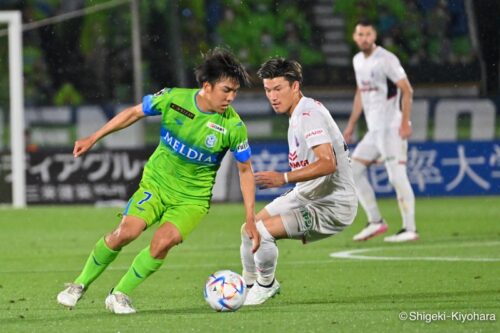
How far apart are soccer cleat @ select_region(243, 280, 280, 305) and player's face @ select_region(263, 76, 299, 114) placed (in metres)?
1.23

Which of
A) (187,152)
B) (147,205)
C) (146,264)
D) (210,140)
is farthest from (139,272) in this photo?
(210,140)

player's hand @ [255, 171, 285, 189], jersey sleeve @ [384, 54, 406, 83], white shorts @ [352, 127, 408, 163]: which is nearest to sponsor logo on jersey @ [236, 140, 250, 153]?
player's hand @ [255, 171, 285, 189]

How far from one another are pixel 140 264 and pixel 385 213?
31.3 ft

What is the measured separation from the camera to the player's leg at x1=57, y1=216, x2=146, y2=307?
26.6ft

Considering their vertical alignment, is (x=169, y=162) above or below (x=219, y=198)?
above

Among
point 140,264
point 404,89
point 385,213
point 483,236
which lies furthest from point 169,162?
point 385,213

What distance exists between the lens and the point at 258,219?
8.84 metres

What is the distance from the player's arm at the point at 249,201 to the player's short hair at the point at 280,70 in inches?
30.5

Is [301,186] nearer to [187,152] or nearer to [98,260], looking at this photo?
[187,152]

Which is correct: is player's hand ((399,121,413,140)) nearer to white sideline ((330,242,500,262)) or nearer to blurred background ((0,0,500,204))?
white sideline ((330,242,500,262))

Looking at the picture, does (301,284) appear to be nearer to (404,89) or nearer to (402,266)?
(402,266)

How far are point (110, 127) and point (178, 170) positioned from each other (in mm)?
562

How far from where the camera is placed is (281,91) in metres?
8.73

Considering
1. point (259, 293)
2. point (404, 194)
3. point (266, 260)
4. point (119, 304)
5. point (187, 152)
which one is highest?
point (187, 152)
